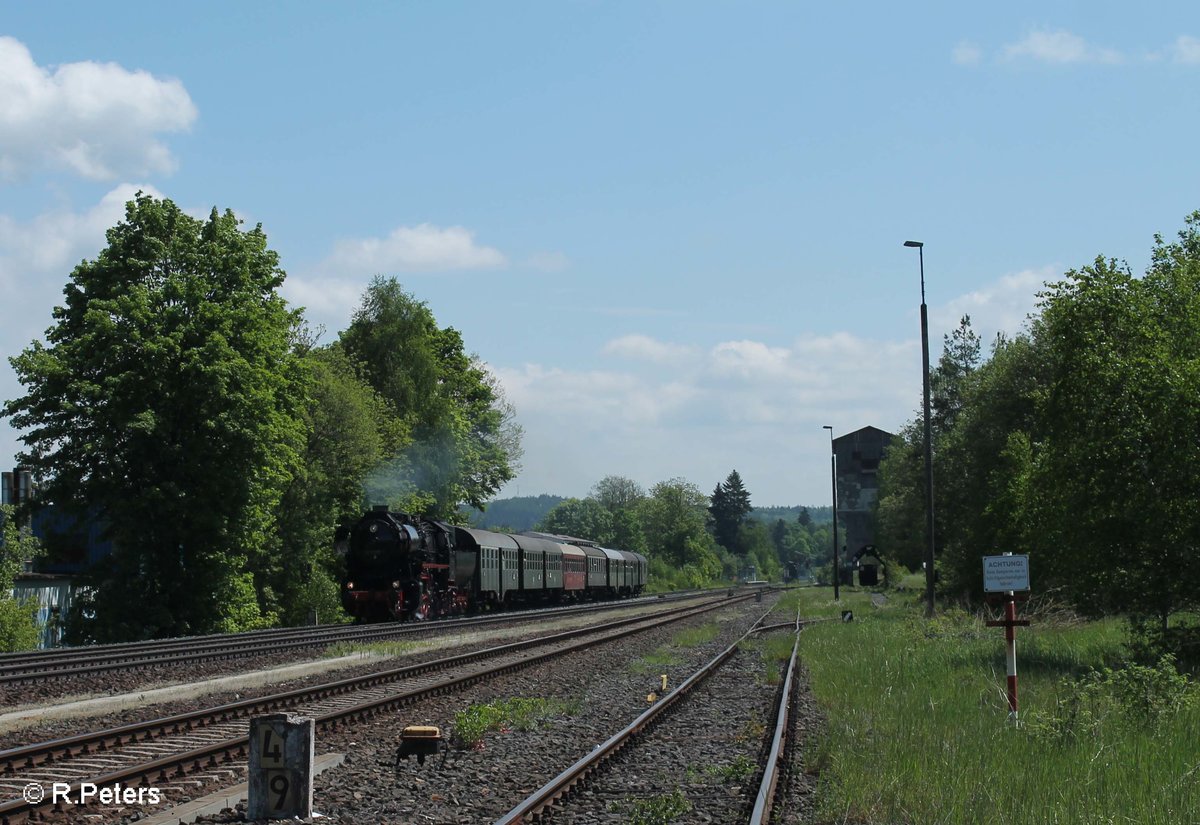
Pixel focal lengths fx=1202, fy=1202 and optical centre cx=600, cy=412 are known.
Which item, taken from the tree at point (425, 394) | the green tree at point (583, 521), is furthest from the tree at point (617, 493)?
the tree at point (425, 394)

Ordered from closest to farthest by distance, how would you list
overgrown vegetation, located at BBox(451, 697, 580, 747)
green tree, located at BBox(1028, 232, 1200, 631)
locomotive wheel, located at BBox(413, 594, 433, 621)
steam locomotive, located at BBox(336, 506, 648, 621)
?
1. overgrown vegetation, located at BBox(451, 697, 580, 747)
2. green tree, located at BBox(1028, 232, 1200, 631)
3. steam locomotive, located at BBox(336, 506, 648, 621)
4. locomotive wheel, located at BBox(413, 594, 433, 621)

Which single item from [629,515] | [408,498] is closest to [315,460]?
[408,498]

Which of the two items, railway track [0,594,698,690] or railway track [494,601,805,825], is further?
railway track [0,594,698,690]

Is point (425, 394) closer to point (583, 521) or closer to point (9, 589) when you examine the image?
point (9, 589)

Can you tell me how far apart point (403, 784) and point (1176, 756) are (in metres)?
6.76

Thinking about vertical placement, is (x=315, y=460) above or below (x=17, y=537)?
above

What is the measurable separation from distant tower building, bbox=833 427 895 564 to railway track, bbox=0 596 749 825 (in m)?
115

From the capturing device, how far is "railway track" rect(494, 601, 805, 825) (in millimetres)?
9023

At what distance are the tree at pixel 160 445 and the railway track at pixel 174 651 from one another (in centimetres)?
479

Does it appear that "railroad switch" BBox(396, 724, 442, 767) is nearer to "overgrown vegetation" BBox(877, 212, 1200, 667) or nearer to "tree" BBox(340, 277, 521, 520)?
"overgrown vegetation" BBox(877, 212, 1200, 667)

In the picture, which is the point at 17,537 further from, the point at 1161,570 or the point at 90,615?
the point at 1161,570

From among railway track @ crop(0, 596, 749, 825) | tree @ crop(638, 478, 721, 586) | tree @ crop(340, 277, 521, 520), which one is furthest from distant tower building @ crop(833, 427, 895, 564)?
railway track @ crop(0, 596, 749, 825)

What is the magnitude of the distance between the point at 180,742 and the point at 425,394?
169ft

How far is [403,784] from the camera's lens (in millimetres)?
10352
